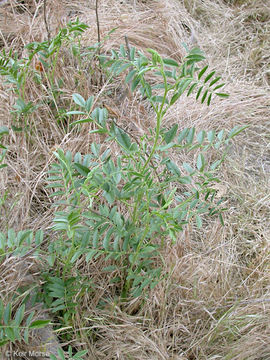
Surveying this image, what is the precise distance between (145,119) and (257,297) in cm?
101

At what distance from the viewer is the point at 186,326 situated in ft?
4.61

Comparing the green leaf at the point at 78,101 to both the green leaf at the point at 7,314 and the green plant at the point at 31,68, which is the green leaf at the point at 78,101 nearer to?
the green plant at the point at 31,68

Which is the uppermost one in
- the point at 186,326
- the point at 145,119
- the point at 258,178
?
the point at 145,119

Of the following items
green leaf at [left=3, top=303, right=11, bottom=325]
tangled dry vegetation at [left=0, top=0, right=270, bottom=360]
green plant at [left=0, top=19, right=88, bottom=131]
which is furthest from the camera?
green plant at [left=0, top=19, right=88, bottom=131]

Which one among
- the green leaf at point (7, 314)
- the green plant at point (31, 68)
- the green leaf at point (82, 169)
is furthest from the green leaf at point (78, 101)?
the green leaf at point (7, 314)

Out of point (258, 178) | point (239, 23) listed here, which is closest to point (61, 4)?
point (239, 23)

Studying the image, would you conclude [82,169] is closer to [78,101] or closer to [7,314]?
[78,101]

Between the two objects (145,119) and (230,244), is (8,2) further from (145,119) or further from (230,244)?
(230,244)

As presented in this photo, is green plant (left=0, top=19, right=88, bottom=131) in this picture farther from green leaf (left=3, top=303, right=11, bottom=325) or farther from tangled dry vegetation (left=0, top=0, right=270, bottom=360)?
green leaf (left=3, top=303, right=11, bottom=325)

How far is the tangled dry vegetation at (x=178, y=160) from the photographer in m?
1.35

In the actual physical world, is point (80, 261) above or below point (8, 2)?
below

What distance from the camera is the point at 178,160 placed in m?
1.94

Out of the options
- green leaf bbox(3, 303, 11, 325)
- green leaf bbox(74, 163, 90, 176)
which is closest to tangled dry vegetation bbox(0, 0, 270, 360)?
green leaf bbox(3, 303, 11, 325)

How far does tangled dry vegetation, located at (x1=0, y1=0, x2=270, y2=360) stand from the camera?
53.3 inches
